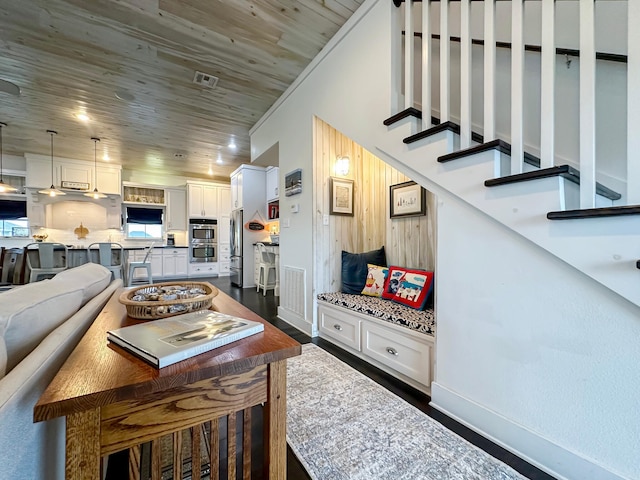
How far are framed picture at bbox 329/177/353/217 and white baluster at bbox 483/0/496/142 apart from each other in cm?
164

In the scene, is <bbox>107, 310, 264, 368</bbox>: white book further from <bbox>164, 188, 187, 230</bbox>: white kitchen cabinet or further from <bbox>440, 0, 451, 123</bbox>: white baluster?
<bbox>164, 188, 187, 230</bbox>: white kitchen cabinet

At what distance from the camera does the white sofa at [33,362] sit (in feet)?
1.79

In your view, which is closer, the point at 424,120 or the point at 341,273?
the point at 424,120

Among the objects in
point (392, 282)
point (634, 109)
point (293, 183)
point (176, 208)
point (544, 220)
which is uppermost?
point (176, 208)

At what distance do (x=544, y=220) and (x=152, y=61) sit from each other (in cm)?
344

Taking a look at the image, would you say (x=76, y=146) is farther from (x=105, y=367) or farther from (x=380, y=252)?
(x=105, y=367)

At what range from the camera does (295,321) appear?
312cm

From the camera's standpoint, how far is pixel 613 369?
1.06 meters

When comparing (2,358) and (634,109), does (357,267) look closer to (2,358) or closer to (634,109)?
(634,109)

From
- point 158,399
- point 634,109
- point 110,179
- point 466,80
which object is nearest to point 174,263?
point 110,179

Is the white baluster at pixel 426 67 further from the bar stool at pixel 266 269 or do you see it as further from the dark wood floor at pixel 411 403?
the bar stool at pixel 266 269

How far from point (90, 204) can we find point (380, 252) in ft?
22.1

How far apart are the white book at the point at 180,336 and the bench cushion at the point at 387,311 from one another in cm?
129

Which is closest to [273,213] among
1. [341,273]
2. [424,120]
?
[341,273]
